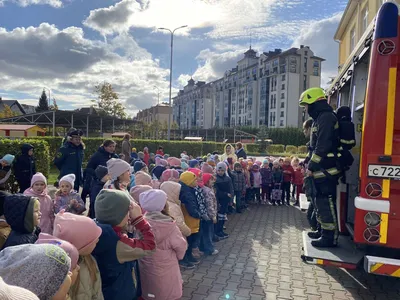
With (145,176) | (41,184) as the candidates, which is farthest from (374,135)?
(41,184)

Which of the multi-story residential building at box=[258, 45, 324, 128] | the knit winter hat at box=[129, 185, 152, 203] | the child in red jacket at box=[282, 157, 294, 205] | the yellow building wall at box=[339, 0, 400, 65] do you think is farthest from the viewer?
the multi-story residential building at box=[258, 45, 324, 128]

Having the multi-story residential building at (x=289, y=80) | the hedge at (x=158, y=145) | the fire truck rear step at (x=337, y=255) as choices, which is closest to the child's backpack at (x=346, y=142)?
the fire truck rear step at (x=337, y=255)

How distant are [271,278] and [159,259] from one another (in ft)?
6.94

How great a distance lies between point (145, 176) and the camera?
18.1 ft

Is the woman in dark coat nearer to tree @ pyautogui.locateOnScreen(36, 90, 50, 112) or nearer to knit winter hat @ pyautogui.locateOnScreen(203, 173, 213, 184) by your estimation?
knit winter hat @ pyautogui.locateOnScreen(203, 173, 213, 184)

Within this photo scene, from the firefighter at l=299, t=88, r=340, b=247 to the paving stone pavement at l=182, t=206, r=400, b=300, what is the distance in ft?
2.16

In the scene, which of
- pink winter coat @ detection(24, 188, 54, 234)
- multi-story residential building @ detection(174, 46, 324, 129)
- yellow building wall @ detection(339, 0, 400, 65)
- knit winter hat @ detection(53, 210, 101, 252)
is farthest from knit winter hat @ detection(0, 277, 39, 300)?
multi-story residential building @ detection(174, 46, 324, 129)

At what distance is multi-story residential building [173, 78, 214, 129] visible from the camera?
110938 millimetres

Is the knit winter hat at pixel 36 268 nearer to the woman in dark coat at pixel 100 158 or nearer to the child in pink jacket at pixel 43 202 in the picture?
the child in pink jacket at pixel 43 202

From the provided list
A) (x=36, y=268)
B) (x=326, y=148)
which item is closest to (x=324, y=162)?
(x=326, y=148)

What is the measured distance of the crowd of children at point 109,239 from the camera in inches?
65.4

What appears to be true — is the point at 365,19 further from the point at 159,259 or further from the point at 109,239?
the point at 109,239

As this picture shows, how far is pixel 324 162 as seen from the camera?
458 cm

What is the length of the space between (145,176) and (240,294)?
7.68ft
